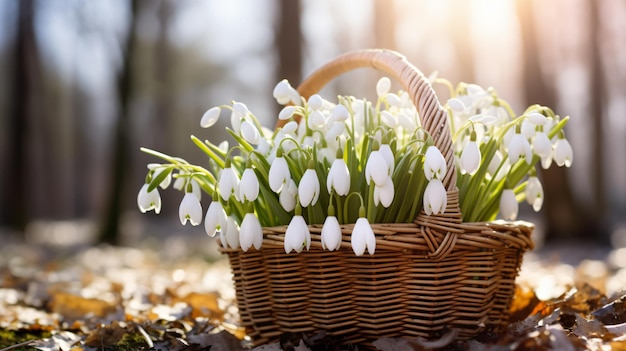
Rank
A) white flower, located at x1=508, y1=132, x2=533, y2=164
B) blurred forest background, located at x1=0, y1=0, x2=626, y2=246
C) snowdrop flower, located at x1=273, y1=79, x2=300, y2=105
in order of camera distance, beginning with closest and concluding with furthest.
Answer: white flower, located at x1=508, y1=132, x2=533, y2=164, snowdrop flower, located at x1=273, y1=79, x2=300, y2=105, blurred forest background, located at x1=0, y1=0, x2=626, y2=246

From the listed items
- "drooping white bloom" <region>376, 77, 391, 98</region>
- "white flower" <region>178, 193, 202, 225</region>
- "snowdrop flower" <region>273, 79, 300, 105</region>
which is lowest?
"white flower" <region>178, 193, 202, 225</region>

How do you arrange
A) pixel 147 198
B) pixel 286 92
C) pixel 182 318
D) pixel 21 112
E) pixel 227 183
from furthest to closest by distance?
1. pixel 21 112
2. pixel 182 318
3. pixel 286 92
4. pixel 147 198
5. pixel 227 183

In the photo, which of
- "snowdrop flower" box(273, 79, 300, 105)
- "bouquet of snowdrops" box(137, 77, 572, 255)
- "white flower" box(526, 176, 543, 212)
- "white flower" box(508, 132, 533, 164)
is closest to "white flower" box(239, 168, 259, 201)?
"bouquet of snowdrops" box(137, 77, 572, 255)

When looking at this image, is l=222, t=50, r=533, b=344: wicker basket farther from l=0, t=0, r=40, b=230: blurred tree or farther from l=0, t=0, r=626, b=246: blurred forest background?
l=0, t=0, r=40, b=230: blurred tree

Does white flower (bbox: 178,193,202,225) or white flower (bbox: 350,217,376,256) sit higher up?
white flower (bbox: 178,193,202,225)

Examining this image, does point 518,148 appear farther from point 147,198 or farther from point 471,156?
point 147,198

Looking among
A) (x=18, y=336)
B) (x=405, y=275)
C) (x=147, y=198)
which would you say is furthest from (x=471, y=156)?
(x=18, y=336)
